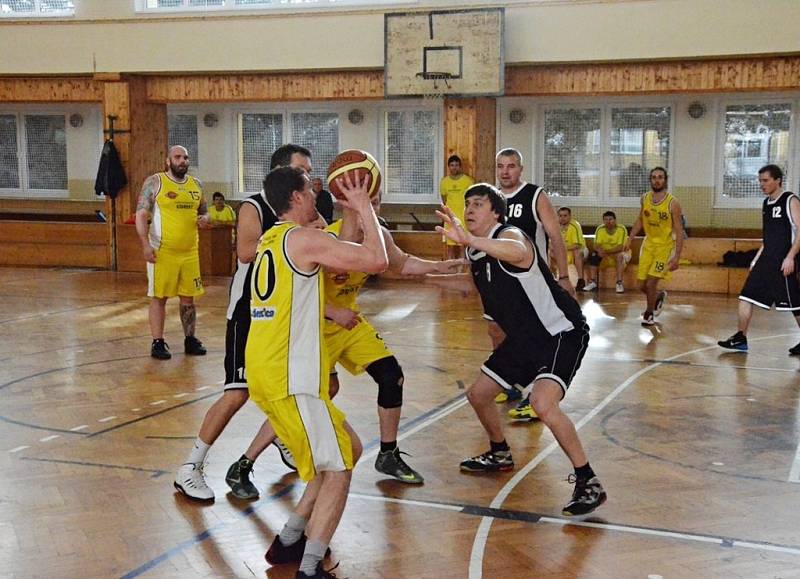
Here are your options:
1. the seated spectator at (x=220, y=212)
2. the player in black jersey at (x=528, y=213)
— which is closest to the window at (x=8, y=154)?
the seated spectator at (x=220, y=212)

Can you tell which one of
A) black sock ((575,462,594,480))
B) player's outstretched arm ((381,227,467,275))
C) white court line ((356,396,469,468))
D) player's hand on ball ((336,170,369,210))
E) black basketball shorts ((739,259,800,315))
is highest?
player's hand on ball ((336,170,369,210))

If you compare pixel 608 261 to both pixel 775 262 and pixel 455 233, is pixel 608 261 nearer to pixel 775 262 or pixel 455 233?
pixel 775 262

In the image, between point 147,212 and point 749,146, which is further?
point 749,146

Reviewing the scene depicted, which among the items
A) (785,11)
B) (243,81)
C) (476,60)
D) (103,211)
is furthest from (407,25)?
(103,211)

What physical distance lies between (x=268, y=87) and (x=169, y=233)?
891cm

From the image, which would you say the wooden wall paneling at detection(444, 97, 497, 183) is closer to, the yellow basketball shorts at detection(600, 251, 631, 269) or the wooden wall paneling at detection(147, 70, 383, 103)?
the wooden wall paneling at detection(147, 70, 383, 103)

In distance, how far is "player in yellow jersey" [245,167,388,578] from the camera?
4.07m

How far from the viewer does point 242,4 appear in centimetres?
1764

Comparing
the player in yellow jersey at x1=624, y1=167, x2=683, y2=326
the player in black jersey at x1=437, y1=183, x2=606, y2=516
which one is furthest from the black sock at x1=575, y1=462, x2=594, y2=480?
the player in yellow jersey at x1=624, y1=167, x2=683, y2=326

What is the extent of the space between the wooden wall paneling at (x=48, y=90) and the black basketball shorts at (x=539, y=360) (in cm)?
1528

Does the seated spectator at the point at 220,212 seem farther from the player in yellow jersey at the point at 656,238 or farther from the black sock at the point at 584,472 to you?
the black sock at the point at 584,472

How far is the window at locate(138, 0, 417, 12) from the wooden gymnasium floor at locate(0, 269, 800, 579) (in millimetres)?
8330

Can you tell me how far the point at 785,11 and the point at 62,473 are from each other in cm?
1259

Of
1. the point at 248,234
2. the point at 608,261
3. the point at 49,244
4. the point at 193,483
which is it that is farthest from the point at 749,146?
the point at 193,483
